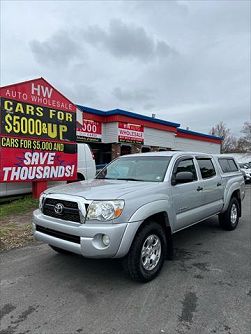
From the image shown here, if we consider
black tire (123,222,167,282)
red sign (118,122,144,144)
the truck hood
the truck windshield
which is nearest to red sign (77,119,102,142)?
red sign (118,122,144,144)

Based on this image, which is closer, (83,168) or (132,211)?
(132,211)

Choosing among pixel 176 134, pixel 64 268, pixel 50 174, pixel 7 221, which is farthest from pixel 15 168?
pixel 176 134

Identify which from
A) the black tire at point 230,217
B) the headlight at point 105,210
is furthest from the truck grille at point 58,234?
the black tire at point 230,217

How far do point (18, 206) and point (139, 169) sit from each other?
528 cm

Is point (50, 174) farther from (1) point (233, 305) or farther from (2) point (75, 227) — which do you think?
(1) point (233, 305)

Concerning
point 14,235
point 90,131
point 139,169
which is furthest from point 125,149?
point 139,169

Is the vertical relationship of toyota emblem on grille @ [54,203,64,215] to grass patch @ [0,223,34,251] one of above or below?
above

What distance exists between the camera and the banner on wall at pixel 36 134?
9.07 metres

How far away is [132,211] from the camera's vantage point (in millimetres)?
3750

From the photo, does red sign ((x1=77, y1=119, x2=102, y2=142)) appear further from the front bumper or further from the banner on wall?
the front bumper

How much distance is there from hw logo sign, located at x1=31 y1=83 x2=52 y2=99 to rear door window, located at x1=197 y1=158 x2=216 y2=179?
6.31 meters

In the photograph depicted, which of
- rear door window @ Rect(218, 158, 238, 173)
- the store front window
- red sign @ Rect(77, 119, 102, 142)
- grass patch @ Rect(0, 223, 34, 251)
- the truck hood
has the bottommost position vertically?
grass patch @ Rect(0, 223, 34, 251)

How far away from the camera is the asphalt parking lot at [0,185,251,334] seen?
3.03 m

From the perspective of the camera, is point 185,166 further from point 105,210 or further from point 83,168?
point 83,168
